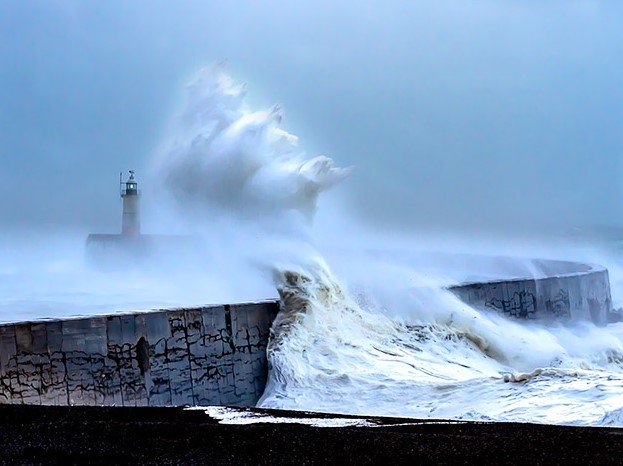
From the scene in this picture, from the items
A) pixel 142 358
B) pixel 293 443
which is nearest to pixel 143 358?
pixel 142 358

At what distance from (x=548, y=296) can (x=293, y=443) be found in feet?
35.8

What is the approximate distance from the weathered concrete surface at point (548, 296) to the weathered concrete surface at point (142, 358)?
4432mm

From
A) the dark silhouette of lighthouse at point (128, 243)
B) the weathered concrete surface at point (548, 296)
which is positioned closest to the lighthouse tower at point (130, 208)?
the dark silhouette of lighthouse at point (128, 243)

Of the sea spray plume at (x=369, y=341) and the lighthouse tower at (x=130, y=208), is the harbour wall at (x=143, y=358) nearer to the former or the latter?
the sea spray plume at (x=369, y=341)

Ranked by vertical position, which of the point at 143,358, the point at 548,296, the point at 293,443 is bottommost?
the point at 293,443

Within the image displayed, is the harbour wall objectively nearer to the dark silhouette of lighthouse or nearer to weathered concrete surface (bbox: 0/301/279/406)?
weathered concrete surface (bbox: 0/301/279/406)

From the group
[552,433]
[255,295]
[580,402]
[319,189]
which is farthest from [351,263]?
[552,433]

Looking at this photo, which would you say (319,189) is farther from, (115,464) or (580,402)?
(115,464)

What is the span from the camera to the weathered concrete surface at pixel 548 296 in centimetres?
1296

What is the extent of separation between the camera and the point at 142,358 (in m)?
8.22

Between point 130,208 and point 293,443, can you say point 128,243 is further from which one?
point 293,443

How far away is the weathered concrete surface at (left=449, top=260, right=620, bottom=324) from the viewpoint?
42.5 feet

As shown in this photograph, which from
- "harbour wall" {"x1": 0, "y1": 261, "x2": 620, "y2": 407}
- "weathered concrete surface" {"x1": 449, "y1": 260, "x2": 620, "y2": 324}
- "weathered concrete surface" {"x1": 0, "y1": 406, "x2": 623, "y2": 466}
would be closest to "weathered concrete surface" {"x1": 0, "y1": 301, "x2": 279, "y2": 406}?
"harbour wall" {"x1": 0, "y1": 261, "x2": 620, "y2": 407}

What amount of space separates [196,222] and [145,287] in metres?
1.95
